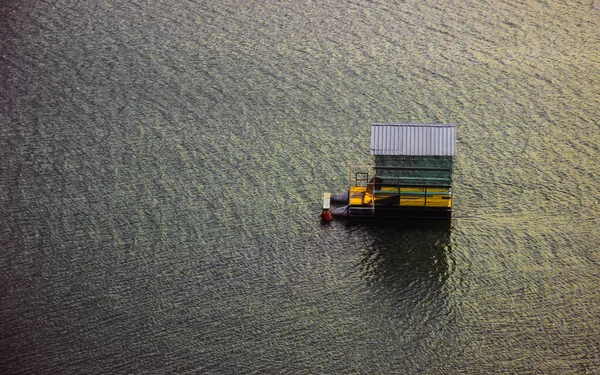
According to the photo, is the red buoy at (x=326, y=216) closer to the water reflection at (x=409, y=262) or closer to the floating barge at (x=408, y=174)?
the floating barge at (x=408, y=174)

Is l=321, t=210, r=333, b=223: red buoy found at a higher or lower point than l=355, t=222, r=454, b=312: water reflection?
higher

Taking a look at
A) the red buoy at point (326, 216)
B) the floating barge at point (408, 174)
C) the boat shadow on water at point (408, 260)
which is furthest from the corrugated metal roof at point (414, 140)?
the red buoy at point (326, 216)

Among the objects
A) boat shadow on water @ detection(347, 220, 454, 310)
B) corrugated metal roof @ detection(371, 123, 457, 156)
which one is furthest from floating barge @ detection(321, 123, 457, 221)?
boat shadow on water @ detection(347, 220, 454, 310)

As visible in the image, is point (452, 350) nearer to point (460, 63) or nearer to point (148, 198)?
point (148, 198)

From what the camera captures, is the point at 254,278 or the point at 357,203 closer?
the point at 254,278

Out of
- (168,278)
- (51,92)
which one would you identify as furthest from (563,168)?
(51,92)

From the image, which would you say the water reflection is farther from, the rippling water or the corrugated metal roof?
the corrugated metal roof
